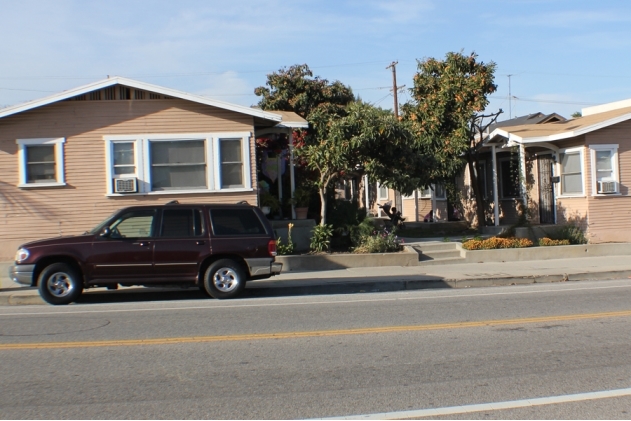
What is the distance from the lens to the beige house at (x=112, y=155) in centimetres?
1742

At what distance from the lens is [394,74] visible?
126 feet

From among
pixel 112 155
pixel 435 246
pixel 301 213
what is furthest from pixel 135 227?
pixel 435 246

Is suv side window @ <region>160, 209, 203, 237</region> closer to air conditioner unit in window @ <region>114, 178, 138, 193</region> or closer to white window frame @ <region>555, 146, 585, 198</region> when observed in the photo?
air conditioner unit in window @ <region>114, 178, 138, 193</region>

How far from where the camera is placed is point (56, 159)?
57.8 feet

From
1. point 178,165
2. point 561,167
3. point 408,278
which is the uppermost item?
point 178,165

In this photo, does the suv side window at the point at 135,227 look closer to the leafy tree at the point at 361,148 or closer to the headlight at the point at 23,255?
the headlight at the point at 23,255

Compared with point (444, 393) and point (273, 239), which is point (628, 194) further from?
point (444, 393)

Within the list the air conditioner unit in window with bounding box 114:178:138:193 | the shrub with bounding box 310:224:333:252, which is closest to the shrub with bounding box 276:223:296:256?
the shrub with bounding box 310:224:333:252

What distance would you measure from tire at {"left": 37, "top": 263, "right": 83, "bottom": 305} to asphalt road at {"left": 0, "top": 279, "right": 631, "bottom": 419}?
39 cm

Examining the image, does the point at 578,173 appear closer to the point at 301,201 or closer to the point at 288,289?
the point at 301,201

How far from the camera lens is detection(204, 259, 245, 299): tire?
1295 cm

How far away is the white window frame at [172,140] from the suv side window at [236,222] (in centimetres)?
488

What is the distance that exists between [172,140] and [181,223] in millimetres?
5515

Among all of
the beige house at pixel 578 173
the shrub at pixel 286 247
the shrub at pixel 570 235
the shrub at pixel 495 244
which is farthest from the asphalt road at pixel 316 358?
the beige house at pixel 578 173
